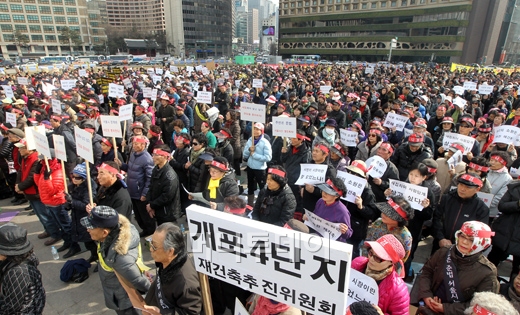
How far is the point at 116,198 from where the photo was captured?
4.20 meters

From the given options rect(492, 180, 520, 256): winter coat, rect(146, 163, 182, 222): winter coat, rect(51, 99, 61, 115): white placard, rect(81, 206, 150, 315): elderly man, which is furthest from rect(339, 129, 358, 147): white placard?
rect(51, 99, 61, 115): white placard

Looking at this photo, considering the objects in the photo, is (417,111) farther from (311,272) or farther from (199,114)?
(311,272)

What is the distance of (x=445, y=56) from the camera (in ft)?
194

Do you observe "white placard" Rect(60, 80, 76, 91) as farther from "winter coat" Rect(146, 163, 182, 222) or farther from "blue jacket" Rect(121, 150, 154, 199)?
"winter coat" Rect(146, 163, 182, 222)

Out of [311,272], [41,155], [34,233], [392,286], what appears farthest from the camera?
[34,233]

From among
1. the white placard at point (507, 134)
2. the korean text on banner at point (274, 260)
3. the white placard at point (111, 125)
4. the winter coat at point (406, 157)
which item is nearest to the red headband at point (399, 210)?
the korean text on banner at point (274, 260)

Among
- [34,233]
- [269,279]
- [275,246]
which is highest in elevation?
[275,246]

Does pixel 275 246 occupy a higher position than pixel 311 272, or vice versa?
pixel 275 246

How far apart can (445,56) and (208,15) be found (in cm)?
8717

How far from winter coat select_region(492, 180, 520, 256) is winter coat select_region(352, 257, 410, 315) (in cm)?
227

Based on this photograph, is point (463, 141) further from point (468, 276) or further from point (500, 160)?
point (468, 276)

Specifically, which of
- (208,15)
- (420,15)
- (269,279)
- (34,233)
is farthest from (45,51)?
(269,279)

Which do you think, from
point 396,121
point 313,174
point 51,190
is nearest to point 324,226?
point 313,174

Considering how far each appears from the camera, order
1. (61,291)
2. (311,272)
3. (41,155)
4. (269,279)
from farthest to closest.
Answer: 1. (41,155)
2. (61,291)
3. (269,279)
4. (311,272)
